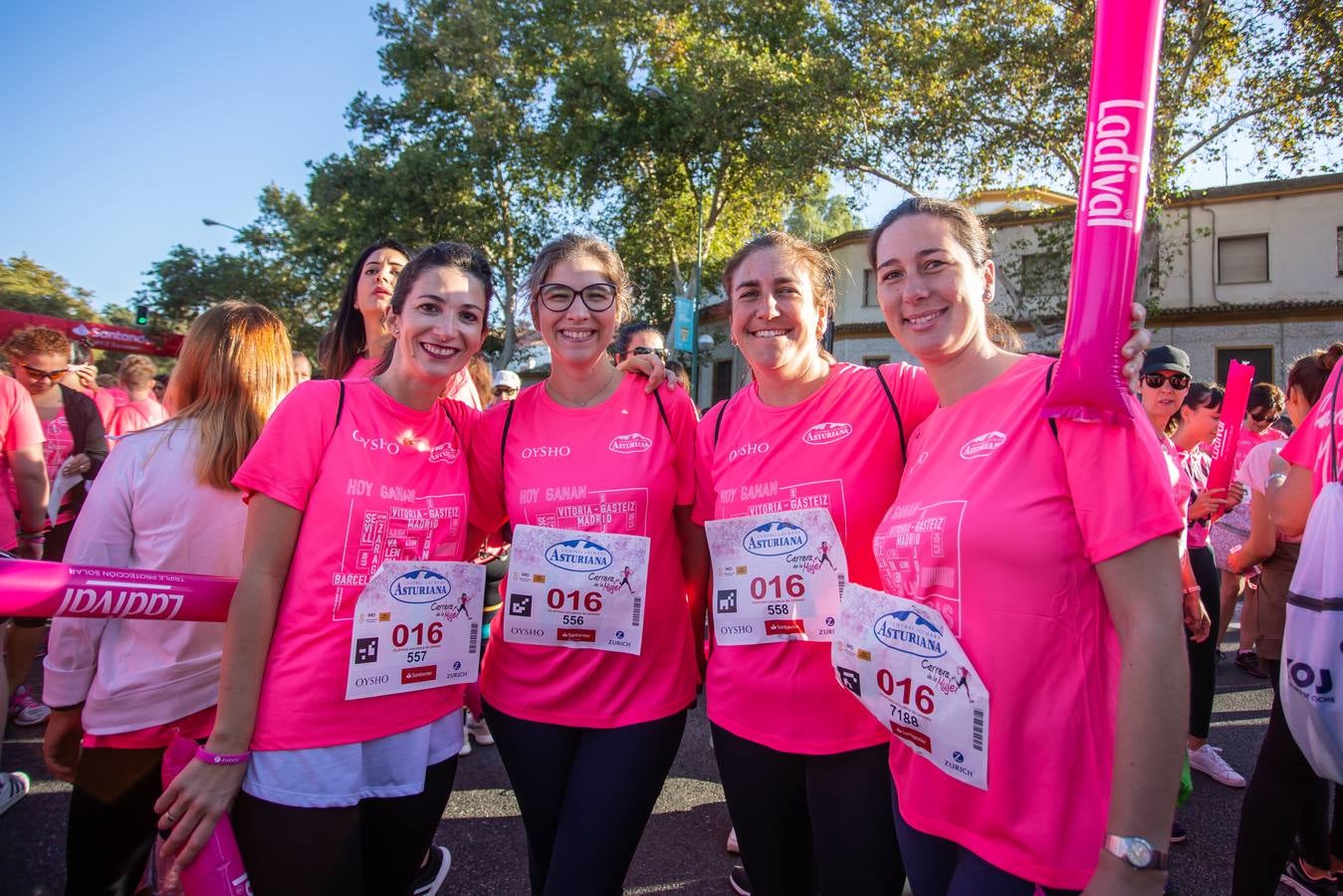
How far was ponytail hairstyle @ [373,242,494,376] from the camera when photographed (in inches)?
91.0

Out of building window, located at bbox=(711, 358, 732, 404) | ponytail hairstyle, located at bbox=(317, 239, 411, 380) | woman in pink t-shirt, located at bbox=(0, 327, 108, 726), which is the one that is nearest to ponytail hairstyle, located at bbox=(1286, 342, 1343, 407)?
ponytail hairstyle, located at bbox=(317, 239, 411, 380)

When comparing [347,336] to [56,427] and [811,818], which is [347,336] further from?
[56,427]

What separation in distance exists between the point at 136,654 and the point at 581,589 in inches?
53.8

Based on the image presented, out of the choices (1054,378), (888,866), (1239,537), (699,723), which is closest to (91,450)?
(699,723)

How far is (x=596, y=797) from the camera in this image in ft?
6.93

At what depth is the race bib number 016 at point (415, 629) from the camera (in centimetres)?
195

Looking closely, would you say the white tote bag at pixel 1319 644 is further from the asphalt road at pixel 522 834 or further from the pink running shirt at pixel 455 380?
the pink running shirt at pixel 455 380

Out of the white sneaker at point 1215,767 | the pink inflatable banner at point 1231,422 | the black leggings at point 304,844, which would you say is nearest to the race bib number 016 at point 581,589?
the black leggings at point 304,844

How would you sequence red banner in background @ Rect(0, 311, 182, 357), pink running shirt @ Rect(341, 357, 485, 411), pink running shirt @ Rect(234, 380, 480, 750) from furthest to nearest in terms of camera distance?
red banner in background @ Rect(0, 311, 182, 357)
pink running shirt @ Rect(341, 357, 485, 411)
pink running shirt @ Rect(234, 380, 480, 750)

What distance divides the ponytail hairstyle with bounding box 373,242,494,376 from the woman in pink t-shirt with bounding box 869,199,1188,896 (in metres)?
1.48

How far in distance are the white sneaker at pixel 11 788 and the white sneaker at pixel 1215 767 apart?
6079mm

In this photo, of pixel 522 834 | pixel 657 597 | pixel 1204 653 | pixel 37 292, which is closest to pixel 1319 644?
pixel 657 597

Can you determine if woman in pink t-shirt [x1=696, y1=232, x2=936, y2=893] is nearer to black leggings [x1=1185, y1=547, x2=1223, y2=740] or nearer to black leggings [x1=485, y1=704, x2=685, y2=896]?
black leggings [x1=485, y1=704, x2=685, y2=896]

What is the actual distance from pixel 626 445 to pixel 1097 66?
4.90 feet
